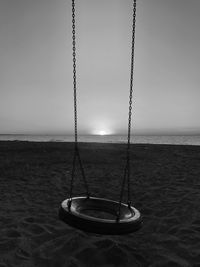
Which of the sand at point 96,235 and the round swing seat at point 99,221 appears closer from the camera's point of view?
the round swing seat at point 99,221

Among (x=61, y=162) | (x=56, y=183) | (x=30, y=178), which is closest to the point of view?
(x=56, y=183)

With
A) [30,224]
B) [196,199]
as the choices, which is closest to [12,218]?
[30,224]

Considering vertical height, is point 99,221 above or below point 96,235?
above

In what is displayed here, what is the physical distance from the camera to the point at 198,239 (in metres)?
4.49

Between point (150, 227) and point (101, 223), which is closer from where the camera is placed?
point (101, 223)

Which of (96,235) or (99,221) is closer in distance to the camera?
(99,221)

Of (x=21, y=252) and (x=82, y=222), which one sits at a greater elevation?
(x=82, y=222)

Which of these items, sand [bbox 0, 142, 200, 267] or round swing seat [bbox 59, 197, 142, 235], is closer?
round swing seat [bbox 59, 197, 142, 235]

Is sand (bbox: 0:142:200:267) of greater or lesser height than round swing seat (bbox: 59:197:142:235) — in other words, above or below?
below

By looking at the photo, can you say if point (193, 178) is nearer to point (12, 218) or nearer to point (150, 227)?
point (150, 227)

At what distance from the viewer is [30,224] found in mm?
5047

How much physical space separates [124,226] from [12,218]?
8.61 ft

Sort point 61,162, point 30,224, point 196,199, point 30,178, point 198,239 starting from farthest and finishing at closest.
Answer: point 61,162 → point 30,178 → point 196,199 → point 30,224 → point 198,239

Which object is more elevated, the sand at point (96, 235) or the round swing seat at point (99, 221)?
the round swing seat at point (99, 221)
